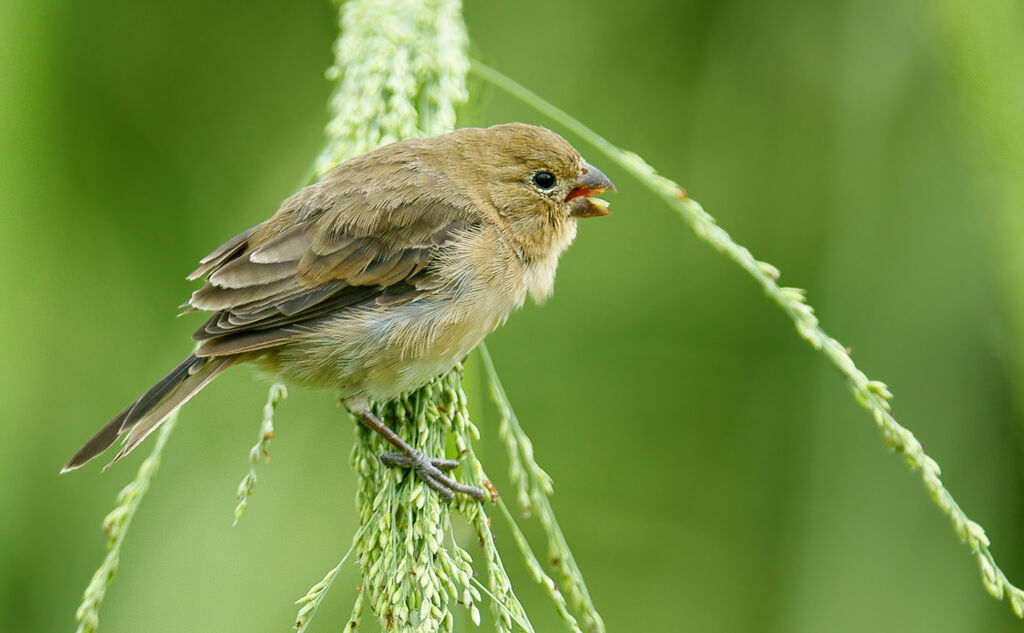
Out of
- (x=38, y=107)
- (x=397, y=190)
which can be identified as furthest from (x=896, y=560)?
(x=38, y=107)

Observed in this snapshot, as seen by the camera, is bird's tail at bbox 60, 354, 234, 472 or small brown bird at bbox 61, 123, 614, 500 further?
small brown bird at bbox 61, 123, 614, 500

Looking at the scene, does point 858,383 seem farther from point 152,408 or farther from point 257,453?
point 152,408

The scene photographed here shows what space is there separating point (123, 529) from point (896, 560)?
2596 mm

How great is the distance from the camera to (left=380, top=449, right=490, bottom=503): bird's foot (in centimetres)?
238

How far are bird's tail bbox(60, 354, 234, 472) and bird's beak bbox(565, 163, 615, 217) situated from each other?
1309 millimetres

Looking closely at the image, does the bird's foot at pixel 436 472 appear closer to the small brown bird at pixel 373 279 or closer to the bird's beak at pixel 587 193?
the small brown bird at pixel 373 279

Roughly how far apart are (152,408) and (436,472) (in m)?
0.87

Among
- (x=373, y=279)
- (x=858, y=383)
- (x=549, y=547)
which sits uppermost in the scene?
(x=858, y=383)

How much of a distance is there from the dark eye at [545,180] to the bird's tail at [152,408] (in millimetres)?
1230

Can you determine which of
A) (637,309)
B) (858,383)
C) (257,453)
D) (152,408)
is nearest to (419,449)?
(257,453)

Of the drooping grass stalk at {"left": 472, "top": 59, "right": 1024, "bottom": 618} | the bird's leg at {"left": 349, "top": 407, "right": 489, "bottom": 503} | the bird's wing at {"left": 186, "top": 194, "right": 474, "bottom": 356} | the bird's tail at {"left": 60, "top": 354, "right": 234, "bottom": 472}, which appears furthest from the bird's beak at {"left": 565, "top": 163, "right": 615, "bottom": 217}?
the bird's tail at {"left": 60, "top": 354, "right": 234, "bottom": 472}

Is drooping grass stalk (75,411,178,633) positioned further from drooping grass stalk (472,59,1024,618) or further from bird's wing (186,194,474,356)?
drooping grass stalk (472,59,1024,618)

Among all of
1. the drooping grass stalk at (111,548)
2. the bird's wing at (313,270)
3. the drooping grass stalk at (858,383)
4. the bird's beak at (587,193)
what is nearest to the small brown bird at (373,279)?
the bird's wing at (313,270)

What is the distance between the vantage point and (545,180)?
3.30 metres
